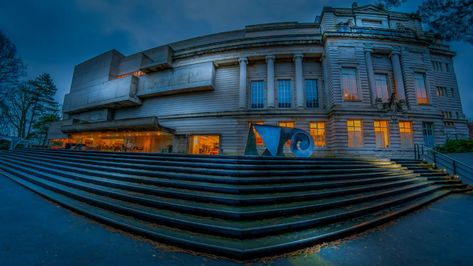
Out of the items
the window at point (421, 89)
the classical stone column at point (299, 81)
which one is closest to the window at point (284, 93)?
the classical stone column at point (299, 81)

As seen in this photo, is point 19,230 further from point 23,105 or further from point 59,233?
point 23,105

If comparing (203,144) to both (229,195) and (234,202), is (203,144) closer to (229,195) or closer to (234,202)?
(229,195)

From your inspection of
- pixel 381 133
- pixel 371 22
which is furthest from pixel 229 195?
pixel 371 22

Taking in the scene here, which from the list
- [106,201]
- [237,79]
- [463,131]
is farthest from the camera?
[237,79]

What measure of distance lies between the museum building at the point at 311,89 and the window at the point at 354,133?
8 cm

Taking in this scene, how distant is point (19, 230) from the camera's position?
115 inches

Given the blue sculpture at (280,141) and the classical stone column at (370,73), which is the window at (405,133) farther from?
the blue sculpture at (280,141)

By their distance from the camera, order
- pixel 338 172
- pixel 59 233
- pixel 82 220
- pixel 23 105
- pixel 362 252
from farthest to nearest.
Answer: pixel 23 105 < pixel 338 172 < pixel 82 220 < pixel 59 233 < pixel 362 252

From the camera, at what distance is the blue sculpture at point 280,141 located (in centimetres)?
840

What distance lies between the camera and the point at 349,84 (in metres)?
15.4

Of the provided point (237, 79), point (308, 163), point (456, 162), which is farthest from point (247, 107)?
point (456, 162)

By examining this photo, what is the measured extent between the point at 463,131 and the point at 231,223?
26244 millimetres

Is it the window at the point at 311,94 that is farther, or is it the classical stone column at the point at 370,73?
the window at the point at 311,94

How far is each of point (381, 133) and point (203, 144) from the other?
53.6ft
